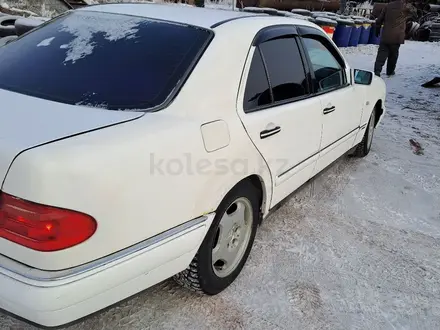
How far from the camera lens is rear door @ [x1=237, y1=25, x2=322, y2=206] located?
2.50 metres

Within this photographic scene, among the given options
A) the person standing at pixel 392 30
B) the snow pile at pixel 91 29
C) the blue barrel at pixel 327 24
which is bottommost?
the blue barrel at pixel 327 24

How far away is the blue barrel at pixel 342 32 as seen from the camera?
14.6 m

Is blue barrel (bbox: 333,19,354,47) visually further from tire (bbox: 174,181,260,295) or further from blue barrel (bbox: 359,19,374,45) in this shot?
tire (bbox: 174,181,260,295)

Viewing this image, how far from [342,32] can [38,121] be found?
47.3 feet

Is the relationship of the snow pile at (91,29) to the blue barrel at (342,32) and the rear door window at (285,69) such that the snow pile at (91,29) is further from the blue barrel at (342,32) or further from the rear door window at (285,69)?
the blue barrel at (342,32)

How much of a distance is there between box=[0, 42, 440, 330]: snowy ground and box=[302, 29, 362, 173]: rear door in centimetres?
47

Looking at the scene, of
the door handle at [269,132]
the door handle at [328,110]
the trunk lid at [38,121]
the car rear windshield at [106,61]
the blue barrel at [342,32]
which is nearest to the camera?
the trunk lid at [38,121]

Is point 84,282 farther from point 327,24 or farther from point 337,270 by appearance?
point 327,24

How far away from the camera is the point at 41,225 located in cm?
160

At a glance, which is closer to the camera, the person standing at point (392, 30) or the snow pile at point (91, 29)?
the snow pile at point (91, 29)

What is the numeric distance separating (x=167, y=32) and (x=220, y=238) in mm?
1192

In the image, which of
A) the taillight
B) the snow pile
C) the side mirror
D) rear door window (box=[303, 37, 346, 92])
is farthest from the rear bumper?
the side mirror

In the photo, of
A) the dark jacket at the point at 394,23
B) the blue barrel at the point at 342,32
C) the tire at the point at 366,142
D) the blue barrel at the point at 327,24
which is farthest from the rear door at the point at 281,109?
the blue barrel at the point at 342,32

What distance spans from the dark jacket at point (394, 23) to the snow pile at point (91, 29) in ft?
28.8
